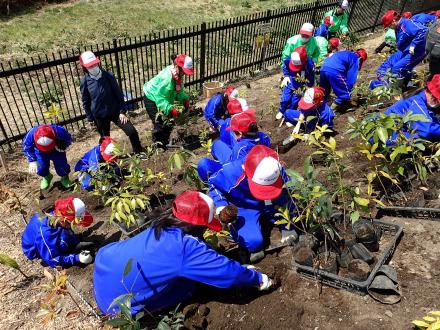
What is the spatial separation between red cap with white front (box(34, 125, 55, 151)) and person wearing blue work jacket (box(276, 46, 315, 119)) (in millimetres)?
3397

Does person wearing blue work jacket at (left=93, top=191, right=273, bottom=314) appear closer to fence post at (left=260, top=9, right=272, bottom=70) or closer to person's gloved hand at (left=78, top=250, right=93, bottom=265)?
person's gloved hand at (left=78, top=250, right=93, bottom=265)

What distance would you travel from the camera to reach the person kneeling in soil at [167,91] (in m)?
5.08

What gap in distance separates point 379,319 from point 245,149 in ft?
6.42

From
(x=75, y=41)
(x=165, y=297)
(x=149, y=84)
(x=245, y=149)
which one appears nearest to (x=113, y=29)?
(x=75, y=41)

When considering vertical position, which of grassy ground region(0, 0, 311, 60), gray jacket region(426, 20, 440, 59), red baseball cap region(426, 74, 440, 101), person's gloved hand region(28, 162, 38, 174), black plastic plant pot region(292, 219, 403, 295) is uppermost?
red baseball cap region(426, 74, 440, 101)

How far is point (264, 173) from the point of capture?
9.88 feet

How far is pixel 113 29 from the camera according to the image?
38.3 feet

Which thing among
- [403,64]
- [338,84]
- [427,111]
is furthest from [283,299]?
[403,64]

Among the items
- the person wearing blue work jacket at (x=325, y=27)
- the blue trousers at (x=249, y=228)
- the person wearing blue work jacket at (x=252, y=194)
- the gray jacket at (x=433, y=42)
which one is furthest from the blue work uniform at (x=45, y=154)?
the person wearing blue work jacket at (x=325, y=27)

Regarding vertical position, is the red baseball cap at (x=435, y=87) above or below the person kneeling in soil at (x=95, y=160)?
above

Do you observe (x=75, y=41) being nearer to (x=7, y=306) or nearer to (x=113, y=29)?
(x=113, y=29)

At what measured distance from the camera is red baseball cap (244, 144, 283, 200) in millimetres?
3010

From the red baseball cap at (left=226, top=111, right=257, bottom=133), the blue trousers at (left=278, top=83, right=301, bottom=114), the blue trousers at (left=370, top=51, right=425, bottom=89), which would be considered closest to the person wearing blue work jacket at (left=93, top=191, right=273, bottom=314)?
the red baseball cap at (left=226, top=111, right=257, bottom=133)

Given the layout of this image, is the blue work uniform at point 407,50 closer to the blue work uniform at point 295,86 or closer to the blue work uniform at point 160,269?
the blue work uniform at point 295,86
